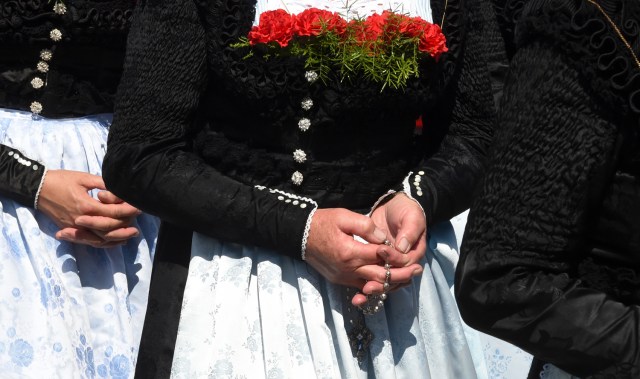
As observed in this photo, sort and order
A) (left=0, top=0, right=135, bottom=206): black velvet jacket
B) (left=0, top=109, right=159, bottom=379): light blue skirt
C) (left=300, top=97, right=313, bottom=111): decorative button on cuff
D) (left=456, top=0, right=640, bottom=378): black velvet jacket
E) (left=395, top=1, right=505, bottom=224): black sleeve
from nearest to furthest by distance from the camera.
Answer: (left=456, top=0, right=640, bottom=378): black velvet jacket, (left=300, top=97, right=313, bottom=111): decorative button on cuff, (left=395, top=1, right=505, bottom=224): black sleeve, (left=0, top=109, right=159, bottom=379): light blue skirt, (left=0, top=0, right=135, bottom=206): black velvet jacket

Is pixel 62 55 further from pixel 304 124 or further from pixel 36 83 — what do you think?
pixel 304 124

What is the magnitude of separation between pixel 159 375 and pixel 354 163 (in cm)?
60

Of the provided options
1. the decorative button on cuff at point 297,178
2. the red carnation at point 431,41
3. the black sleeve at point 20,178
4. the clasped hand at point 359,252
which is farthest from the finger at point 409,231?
the black sleeve at point 20,178

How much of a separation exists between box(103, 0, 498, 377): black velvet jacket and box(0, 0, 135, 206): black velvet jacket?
0.46m

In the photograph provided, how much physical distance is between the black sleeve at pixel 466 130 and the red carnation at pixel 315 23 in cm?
38

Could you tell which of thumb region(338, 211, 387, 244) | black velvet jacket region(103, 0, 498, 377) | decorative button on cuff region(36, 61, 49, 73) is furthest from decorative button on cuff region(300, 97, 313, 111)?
decorative button on cuff region(36, 61, 49, 73)

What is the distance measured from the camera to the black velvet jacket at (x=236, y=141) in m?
2.38

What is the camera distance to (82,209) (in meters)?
2.77

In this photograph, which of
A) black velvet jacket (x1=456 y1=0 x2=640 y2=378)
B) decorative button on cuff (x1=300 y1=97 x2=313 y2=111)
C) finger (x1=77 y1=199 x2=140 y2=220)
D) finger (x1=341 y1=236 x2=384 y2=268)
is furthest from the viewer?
finger (x1=77 y1=199 x2=140 y2=220)

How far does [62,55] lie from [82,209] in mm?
448

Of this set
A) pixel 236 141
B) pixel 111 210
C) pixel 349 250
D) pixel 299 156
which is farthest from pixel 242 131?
pixel 111 210

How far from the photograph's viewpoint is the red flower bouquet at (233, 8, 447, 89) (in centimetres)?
234

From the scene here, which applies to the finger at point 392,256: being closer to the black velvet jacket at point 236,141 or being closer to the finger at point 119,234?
the black velvet jacket at point 236,141

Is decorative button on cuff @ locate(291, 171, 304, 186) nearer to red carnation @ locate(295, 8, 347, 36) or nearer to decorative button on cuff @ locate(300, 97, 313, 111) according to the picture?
decorative button on cuff @ locate(300, 97, 313, 111)
